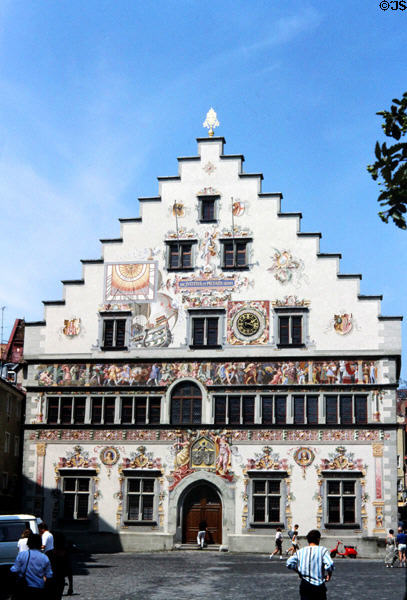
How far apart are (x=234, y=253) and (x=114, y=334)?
A: 6.58 m

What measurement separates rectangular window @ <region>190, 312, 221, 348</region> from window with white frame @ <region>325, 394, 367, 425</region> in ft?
18.8

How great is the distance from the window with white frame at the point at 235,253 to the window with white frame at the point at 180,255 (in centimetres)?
147

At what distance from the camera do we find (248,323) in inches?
1539

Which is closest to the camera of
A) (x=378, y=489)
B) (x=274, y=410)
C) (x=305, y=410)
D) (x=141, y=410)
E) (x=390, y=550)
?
(x=390, y=550)

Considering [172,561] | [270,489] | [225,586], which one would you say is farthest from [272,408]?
[225,586]

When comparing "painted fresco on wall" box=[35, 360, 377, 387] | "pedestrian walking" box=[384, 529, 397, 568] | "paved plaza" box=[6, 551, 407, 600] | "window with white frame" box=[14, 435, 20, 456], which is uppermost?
"painted fresco on wall" box=[35, 360, 377, 387]

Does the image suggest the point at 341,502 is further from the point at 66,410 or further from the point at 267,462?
the point at 66,410

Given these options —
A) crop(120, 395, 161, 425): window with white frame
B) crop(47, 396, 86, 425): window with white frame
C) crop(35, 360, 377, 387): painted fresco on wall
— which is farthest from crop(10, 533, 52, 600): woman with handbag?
crop(47, 396, 86, 425): window with white frame

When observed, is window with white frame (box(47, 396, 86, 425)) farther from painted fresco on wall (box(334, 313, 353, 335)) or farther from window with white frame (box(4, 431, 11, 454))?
painted fresco on wall (box(334, 313, 353, 335))

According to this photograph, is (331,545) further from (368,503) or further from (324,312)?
(324,312)

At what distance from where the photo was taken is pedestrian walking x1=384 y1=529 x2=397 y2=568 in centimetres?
3088

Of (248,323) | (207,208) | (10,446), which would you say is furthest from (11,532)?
(207,208)

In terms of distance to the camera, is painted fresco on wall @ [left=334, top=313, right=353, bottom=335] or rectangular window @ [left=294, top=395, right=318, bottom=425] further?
painted fresco on wall @ [left=334, top=313, right=353, bottom=335]

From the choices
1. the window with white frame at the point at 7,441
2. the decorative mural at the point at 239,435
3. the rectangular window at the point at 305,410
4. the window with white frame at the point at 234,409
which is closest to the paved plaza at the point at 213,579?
the decorative mural at the point at 239,435
